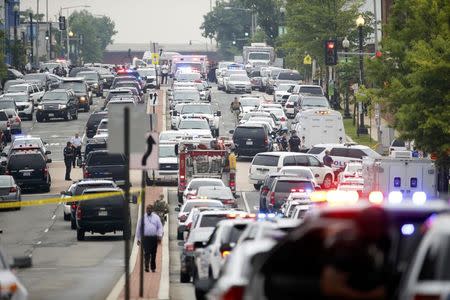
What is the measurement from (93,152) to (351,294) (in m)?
49.2

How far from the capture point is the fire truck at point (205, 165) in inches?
2148

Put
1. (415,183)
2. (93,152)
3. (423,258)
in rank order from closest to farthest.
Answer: (423,258) < (415,183) < (93,152)

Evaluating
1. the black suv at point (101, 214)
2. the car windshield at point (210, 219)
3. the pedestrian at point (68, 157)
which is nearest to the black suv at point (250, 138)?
the pedestrian at point (68, 157)

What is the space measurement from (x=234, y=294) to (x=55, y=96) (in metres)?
76.7

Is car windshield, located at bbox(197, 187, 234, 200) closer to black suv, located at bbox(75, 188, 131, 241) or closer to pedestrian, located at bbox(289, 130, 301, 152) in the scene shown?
black suv, located at bbox(75, 188, 131, 241)

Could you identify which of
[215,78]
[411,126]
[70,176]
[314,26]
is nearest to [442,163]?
[411,126]

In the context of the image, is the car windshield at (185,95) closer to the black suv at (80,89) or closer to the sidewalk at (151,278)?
the black suv at (80,89)

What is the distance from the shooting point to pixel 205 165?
54.9m

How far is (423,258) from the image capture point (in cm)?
1109

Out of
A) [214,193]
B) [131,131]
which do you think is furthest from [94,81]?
[131,131]

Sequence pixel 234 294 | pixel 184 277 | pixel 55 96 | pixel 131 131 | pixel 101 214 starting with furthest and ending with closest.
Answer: pixel 55 96
pixel 101 214
pixel 184 277
pixel 131 131
pixel 234 294

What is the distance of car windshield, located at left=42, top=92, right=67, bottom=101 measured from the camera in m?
88.5

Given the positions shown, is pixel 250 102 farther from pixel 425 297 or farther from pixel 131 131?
pixel 425 297

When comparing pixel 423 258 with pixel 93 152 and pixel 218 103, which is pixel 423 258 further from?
pixel 218 103
